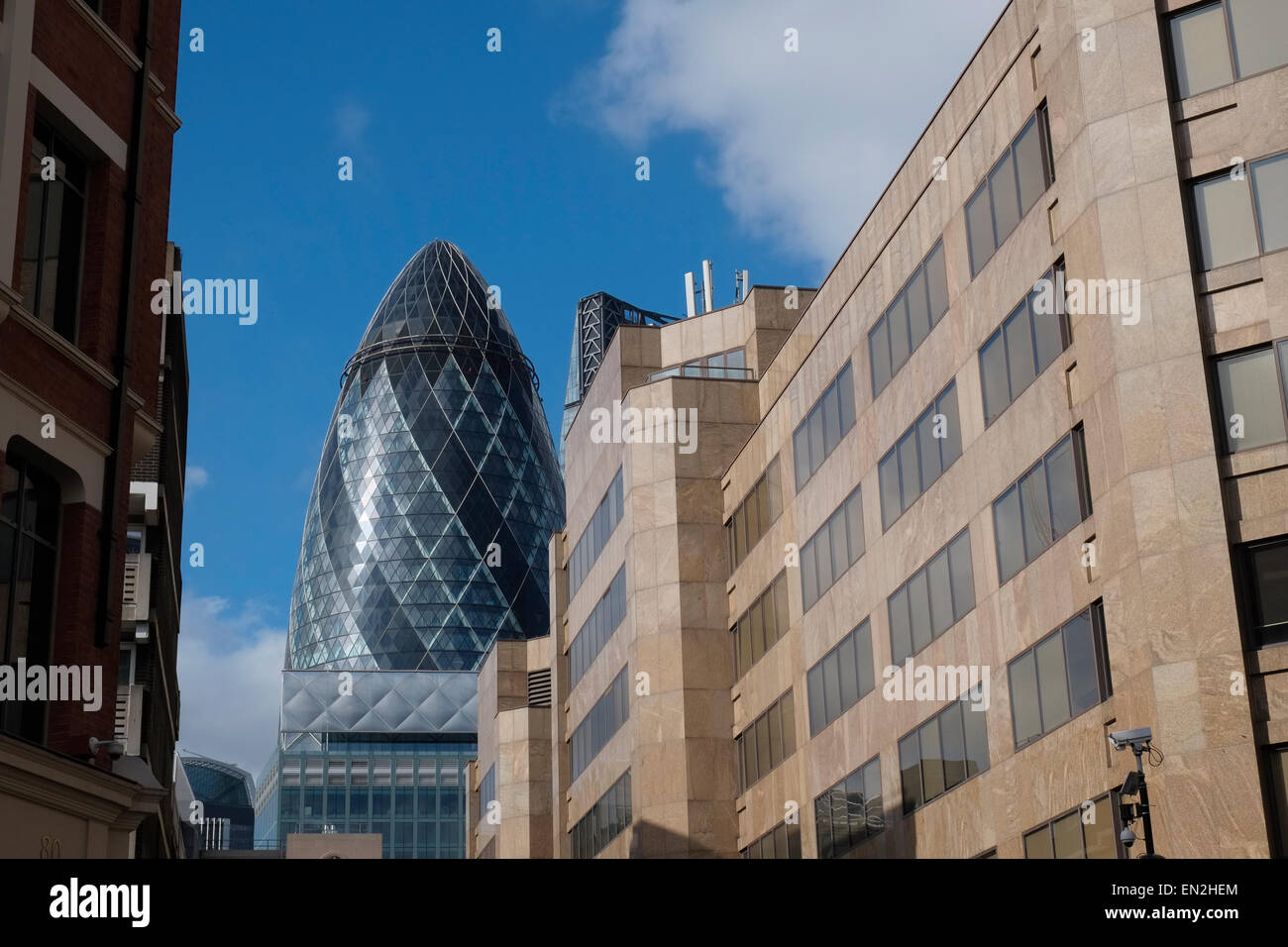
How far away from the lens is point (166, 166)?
25312 millimetres

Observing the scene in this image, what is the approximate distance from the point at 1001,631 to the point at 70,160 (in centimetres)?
2237

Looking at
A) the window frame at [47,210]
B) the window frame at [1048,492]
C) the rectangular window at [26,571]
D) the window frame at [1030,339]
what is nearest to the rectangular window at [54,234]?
the window frame at [47,210]

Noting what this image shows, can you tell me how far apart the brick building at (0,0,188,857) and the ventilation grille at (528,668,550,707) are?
201 feet

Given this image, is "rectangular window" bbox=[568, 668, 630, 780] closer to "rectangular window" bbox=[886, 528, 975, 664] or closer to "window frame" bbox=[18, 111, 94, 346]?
"rectangular window" bbox=[886, 528, 975, 664]

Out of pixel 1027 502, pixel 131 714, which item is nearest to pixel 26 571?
pixel 1027 502

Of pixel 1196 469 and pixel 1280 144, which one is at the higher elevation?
pixel 1280 144

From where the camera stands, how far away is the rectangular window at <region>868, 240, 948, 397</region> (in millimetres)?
41000

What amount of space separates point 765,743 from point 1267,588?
82.1ft

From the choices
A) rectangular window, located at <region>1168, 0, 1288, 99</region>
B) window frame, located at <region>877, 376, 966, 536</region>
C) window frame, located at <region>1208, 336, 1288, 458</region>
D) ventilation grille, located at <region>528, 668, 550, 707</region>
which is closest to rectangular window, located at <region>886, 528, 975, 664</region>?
window frame, located at <region>877, 376, 966, 536</region>
